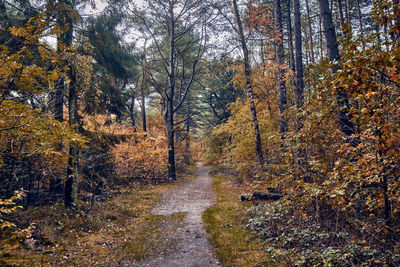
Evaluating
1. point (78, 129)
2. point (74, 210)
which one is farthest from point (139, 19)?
point (74, 210)

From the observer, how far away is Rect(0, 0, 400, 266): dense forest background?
374 cm

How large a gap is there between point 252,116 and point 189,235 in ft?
24.9

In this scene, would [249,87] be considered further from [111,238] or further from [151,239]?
[111,238]

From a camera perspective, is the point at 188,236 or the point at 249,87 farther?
the point at 249,87

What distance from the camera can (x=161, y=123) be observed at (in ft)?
89.1

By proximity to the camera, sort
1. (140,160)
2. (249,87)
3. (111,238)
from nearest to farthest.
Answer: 1. (111,238)
2. (249,87)
3. (140,160)

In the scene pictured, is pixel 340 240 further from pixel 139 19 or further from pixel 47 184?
pixel 139 19

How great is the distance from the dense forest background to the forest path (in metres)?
1.73

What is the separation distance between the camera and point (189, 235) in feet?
24.1

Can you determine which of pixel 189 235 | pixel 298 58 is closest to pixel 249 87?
pixel 298 58

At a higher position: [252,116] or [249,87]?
[249,87]

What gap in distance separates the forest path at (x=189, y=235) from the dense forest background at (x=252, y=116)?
1.73 meters

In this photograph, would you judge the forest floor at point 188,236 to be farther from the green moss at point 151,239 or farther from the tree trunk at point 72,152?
the tree trunk at point 72,152

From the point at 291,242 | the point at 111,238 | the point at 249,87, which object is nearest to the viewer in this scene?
the point at 291,242
